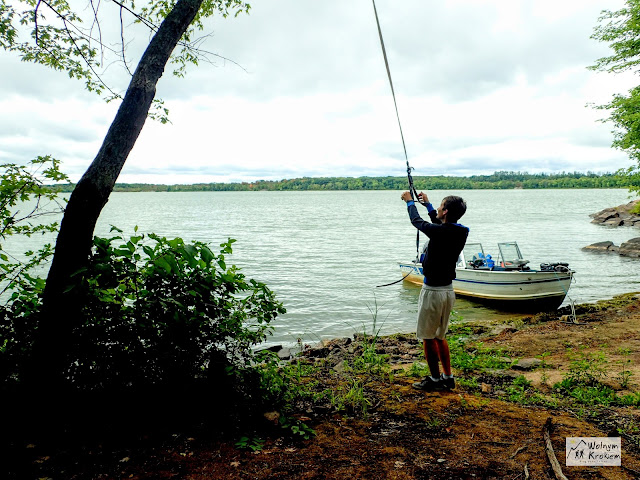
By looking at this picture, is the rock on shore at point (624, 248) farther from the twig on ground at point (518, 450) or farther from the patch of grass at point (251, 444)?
the patch of grass at point (251, 444)

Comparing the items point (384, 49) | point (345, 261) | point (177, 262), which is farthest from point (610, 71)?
point (177, 262)

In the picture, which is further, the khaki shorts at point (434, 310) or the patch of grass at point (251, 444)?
the khaki shorts at point (434, 310)

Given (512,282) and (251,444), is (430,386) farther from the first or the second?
(512,282)

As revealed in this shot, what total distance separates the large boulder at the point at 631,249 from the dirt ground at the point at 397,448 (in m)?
25.0

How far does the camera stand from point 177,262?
148 inches

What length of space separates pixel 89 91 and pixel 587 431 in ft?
20.8

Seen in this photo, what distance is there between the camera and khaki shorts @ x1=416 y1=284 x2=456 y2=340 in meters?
4.97

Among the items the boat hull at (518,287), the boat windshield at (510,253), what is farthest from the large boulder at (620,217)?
the boat hull at (518,287)

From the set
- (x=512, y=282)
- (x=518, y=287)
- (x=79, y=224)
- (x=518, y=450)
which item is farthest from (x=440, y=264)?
(x=518, y=287)

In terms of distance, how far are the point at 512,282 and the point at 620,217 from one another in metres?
44.6

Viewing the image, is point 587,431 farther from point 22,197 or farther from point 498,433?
point 22,197

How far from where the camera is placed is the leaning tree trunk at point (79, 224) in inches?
140

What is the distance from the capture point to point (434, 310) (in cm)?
499

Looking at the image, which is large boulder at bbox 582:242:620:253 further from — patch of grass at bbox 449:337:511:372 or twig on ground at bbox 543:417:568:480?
twig on ground at bbox 543:417:568:480
